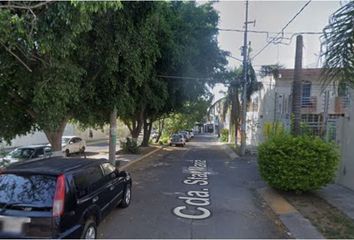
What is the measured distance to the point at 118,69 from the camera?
1252cm

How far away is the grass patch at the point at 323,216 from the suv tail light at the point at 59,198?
188 inches

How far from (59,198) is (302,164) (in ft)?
23.0

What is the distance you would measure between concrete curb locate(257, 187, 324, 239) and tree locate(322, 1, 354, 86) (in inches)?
117

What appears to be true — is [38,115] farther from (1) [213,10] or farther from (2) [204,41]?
(1) [213,10]

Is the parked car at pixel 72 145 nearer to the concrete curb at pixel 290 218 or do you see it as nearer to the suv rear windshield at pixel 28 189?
the concrete curb at pixel 290 218

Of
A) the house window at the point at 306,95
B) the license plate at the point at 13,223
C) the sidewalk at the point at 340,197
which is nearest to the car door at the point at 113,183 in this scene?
the license plate at the point at 13,223

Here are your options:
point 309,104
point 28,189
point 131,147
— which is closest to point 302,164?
point 28,189

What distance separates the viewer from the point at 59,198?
512 centimetres

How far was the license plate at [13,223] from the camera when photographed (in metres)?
4.92

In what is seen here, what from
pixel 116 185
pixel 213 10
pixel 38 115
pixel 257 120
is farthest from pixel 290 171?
pixel 257 120

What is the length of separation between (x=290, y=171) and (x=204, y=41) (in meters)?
15.7

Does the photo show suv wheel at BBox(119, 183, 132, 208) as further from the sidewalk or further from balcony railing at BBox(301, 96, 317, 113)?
balcony railing at BBox(301, 96, 317, 113)

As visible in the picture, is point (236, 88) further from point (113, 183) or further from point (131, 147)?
point (113, 183)

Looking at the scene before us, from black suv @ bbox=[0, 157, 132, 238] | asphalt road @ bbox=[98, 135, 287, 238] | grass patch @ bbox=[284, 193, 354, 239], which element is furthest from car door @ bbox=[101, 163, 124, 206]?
grass patch @ bbox=[284, 193, 354, 239]
